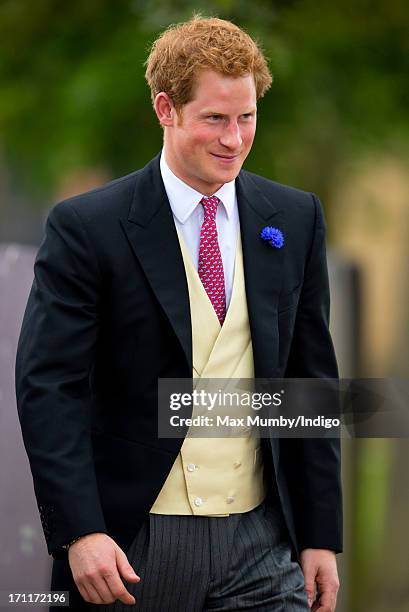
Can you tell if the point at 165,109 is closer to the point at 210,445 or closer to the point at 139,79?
the point at 210,445

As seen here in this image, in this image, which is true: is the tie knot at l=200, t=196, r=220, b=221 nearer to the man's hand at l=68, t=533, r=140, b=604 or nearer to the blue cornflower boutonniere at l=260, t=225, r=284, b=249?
the blue cornflower boutonniere at l=260, t=225, r=284, b=249

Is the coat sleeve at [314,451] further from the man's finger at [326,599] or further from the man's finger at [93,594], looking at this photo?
the man's finger at [93,594]

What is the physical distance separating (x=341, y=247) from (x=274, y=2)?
1287 mm

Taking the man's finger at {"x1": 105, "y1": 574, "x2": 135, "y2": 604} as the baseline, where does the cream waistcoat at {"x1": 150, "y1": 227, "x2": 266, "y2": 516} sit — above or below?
above

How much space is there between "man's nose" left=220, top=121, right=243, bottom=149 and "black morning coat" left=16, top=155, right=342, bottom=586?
0.68 feet

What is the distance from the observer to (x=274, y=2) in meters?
5.00

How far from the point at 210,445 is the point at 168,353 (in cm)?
21

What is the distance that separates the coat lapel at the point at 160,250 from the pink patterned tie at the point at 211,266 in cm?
5

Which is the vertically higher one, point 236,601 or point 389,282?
point 389,282

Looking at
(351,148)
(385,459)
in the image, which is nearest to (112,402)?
(351,148)

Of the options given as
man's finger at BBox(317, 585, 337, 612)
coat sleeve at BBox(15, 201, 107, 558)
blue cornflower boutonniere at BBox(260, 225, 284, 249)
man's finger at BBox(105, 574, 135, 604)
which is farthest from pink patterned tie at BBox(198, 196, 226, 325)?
man's finger at BBox(317, 585, 337, 612)

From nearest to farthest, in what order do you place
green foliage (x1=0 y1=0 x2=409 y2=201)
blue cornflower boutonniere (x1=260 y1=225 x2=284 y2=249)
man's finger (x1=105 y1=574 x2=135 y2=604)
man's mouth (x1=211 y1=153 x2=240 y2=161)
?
man's finger (x1=105 y1=574 x2=135 y2=604) → man's mouth (x1=211 y1=153 x2=240 y2=161) → blue cornflower boutonniere (x1=260 y1=225 x2=284 y2=249) → green foliage (x1=0 y1=0 x2=409 y2=201)

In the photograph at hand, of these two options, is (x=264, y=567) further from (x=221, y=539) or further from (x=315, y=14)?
(x=315, y=14)

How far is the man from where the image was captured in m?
2.44
